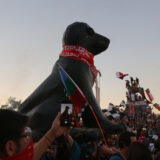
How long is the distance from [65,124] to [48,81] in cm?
220

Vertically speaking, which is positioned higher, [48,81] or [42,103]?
[48,81]

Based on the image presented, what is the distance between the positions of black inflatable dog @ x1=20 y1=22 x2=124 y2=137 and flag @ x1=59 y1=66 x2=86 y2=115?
0.24 m

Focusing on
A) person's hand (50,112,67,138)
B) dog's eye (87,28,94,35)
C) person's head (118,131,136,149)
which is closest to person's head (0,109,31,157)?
person's hand (50,112,67,138)

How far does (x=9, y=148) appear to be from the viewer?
39.6 inches

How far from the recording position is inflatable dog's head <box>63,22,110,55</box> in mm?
3652

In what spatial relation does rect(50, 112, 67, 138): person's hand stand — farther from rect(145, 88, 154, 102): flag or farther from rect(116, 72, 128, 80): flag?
rect(145, 88, 154, 102): flag

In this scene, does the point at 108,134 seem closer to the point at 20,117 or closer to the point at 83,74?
the point at 83,74

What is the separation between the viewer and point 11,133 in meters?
1.02

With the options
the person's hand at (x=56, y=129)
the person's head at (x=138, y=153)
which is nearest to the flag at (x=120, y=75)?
the person's head at (x=138, y=153)

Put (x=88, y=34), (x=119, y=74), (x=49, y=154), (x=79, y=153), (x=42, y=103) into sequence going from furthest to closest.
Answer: (x=119, y=74) → (x=88, y=34) → (x=42, y=103) → (x=49, y=154) → (x=79, y=153)

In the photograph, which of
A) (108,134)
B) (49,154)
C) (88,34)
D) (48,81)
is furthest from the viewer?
(88,34)

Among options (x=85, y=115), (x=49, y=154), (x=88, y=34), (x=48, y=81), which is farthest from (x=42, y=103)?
(x=88, y=34)

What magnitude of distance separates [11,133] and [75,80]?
2.33 metres

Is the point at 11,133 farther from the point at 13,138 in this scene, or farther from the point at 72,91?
the point at 72,91
